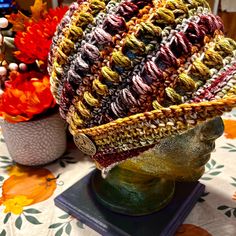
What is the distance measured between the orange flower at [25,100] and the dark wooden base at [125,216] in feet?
0.65

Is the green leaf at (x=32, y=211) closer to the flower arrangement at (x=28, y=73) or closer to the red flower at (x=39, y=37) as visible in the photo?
the flower arrangement at (x=28, y=73)

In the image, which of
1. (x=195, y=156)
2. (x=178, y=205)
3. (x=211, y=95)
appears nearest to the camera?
(x=211, y=95)

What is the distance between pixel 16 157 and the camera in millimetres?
811

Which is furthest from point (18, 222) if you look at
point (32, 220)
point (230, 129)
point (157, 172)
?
point (230, 129)

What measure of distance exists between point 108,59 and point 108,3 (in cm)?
9

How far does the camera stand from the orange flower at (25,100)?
2.36 feet

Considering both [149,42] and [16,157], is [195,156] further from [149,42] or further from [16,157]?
[16,157]

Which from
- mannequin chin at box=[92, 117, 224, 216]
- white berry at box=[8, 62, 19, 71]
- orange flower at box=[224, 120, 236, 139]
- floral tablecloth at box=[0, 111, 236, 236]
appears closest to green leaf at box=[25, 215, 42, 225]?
floral tablecloth at box=[0, 111, 236, 236]

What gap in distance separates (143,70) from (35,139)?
41 centimetres

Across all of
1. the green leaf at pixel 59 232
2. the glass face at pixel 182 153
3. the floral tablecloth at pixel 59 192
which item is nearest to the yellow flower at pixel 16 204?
the floral tablecloth at pixel 59 192

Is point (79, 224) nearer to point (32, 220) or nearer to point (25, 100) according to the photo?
point (32, 220)

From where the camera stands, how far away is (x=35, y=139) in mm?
774

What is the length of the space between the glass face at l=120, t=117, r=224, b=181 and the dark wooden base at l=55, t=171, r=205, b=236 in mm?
127

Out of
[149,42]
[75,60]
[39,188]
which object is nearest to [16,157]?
[39,188]
